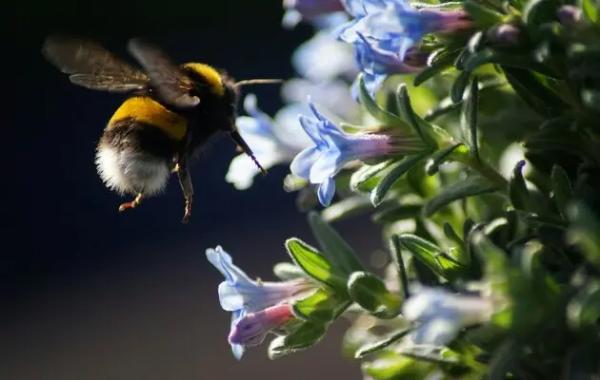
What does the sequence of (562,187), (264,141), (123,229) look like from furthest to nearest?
1. (123,229)
2. (264,141)
3. (562,187)

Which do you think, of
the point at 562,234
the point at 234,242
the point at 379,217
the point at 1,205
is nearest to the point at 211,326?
the point at 234,242

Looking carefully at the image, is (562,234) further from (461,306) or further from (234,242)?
(234,242)

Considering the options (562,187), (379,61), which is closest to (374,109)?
(379,61)

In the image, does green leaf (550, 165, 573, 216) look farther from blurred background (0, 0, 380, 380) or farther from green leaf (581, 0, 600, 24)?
blurred background (0, 0, 380, 380)

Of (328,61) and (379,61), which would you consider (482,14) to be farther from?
(328,61)

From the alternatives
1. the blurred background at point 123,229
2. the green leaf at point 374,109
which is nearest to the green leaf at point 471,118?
the green leaf at point 374,109

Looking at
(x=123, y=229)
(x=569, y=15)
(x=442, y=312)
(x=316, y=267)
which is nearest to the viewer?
(x=442, y=312)

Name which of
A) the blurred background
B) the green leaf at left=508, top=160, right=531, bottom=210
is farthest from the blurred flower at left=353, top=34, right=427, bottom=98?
the blurred background
